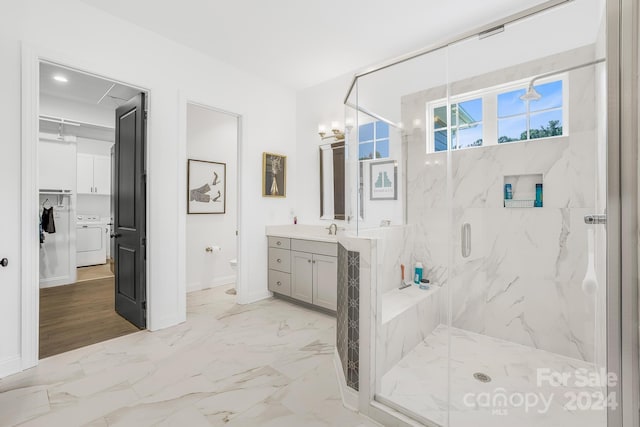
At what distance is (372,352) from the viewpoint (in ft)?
5.71

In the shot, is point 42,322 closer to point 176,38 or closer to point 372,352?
point 176,38

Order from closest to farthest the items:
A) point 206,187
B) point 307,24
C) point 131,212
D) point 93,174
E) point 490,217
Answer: point 490,217, point 307,24, point 131,212, point 206,187, point 93,174

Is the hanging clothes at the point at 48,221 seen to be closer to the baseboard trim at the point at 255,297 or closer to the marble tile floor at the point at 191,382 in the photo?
the marble tile floor at the point at 191,382

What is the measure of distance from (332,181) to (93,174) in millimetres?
5277

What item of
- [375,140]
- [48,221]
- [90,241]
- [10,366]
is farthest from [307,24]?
[90,241]

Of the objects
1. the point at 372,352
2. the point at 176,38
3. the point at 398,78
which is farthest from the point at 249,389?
the point at 176,38

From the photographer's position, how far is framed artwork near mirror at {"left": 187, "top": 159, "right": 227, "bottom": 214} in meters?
4.15

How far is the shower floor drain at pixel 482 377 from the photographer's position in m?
1.95

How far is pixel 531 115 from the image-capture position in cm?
233

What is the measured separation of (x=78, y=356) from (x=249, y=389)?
1.49 metres

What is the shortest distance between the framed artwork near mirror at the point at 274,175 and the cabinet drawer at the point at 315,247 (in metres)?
0.79

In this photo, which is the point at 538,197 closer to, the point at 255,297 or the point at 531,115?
the point at 531,115

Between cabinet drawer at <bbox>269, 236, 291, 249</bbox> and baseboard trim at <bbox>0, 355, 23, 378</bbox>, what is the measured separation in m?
2.38

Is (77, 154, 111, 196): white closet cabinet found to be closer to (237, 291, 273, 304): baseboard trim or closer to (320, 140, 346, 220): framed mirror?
(237, 291, 273, 304): baseboard trim
